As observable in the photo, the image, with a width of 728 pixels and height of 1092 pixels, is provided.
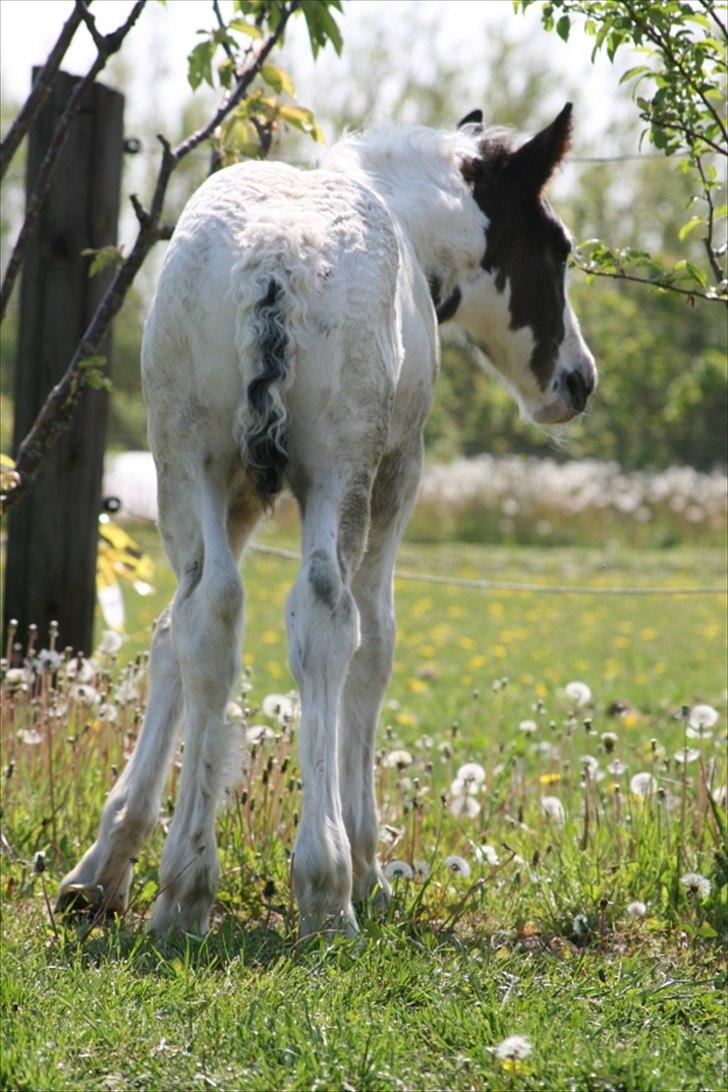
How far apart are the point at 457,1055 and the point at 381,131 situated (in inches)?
113

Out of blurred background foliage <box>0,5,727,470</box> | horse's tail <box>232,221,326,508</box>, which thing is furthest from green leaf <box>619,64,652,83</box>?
blurred background foliage <box>0,5,727,470</box>

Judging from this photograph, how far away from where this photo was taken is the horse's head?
15.2ft

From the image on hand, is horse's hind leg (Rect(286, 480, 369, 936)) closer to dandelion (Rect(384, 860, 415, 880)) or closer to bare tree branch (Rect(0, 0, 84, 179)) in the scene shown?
dandelion (Rect(384, 860, 415, 880))

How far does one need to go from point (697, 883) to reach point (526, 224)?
2.16 meters

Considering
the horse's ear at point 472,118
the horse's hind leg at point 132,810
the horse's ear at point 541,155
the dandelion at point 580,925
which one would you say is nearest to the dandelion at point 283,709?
the horse's hind leg at point 132,810

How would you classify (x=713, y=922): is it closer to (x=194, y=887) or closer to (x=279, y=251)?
(x=194, y=887)

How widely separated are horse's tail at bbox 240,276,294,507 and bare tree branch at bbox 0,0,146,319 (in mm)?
1101

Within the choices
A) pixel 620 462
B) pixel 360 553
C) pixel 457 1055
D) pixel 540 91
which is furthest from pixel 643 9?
pixel 540 91

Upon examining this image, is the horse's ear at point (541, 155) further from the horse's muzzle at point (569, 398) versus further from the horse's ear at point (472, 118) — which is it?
the horse's muzzle at point (569, 398)

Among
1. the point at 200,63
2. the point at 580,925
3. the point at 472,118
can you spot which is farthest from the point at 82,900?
the point at 472,118

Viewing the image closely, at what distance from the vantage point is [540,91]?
115ft

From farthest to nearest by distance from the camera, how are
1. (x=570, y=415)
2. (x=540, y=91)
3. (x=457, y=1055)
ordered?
(x=540, y=91) → (x=570, y=415) → (x=457, y=1055)

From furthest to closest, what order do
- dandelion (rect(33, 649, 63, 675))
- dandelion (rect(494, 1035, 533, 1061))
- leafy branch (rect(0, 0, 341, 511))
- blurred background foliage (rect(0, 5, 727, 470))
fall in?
blurred background foliage (rect(0, 5, 727, 470)) < dandelion (rect(33, 649, 63, 675)) < leafy branch (rect(0, 0, 341, 511)) < dandelion (rect(494, 1035, 533, 1061))

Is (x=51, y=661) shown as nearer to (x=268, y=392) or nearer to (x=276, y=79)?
(x=276, y=79)
